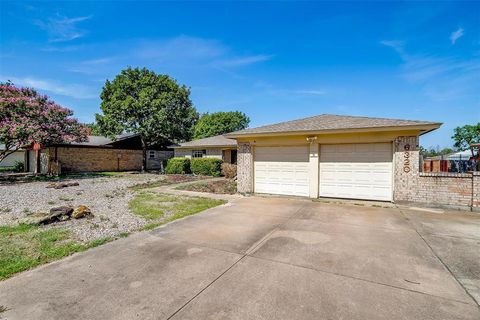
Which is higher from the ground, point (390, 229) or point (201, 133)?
point (201, 133)

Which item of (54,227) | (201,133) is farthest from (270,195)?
(201,133)

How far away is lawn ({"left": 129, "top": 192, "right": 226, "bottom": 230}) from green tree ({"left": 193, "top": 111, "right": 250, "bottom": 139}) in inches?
1433

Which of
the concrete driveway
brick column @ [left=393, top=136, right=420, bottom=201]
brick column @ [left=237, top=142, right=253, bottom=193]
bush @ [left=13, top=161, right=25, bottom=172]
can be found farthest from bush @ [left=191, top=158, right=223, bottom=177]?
bush @ [left=13, top=161, right=25, bottom=172]

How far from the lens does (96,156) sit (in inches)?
885

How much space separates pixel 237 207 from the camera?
26.2 ft

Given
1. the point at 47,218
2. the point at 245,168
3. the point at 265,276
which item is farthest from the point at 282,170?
the point at 47,218

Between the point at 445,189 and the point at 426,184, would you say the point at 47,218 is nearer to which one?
the point at 426,184

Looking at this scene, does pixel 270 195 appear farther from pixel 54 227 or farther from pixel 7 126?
pixel 7 126

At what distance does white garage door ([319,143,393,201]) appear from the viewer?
8.39m

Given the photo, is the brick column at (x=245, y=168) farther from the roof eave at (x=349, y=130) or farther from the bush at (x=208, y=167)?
the bush at (x=208, y=167)

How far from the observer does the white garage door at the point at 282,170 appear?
31.5 feet

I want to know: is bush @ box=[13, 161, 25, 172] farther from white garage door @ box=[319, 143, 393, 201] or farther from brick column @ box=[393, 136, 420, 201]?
brick column @ box=[393, 136, 420, 201]

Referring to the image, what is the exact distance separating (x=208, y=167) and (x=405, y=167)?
13941mm

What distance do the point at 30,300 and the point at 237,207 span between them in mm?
5675
